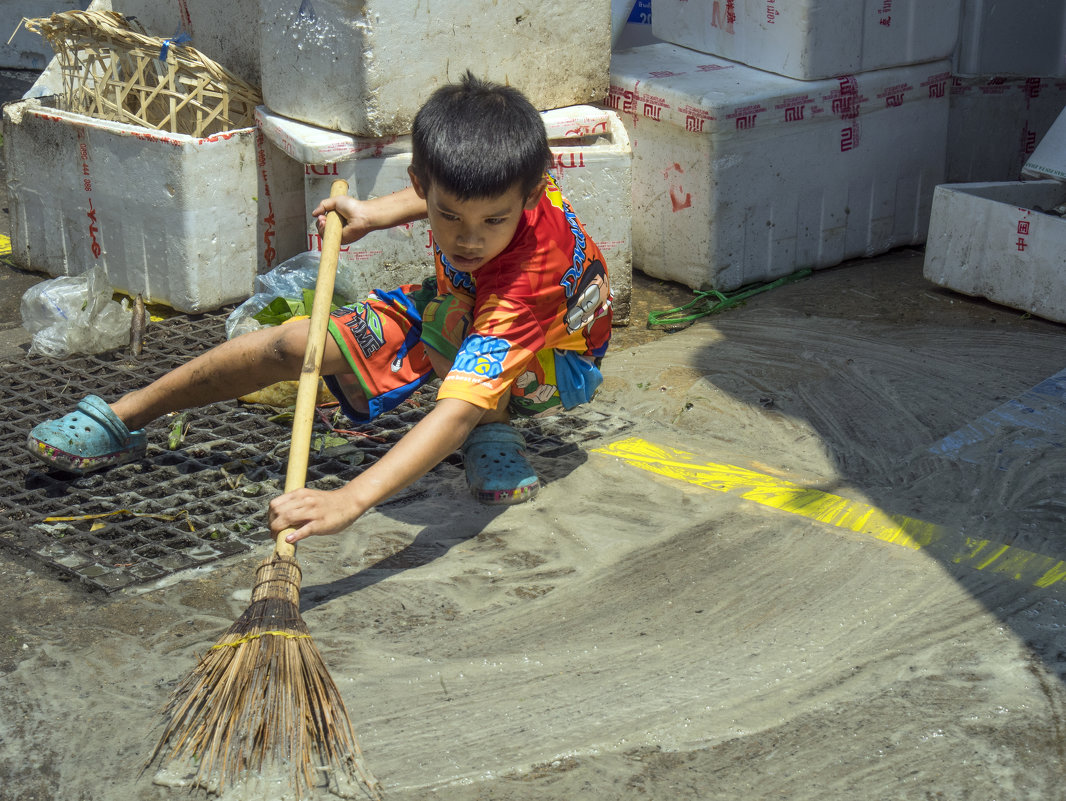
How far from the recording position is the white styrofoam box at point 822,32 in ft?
13.6

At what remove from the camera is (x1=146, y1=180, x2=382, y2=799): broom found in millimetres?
1882

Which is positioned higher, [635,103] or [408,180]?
[635,103]

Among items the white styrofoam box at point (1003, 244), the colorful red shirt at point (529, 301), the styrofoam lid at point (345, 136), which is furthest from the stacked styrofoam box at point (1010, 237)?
the colorful red shirt at point (529, 301)

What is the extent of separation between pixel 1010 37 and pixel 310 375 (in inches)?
130

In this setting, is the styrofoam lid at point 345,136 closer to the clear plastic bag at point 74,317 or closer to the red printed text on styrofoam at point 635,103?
the red printed text on styrofoam at point 635,103

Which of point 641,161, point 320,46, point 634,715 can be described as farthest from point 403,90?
point 634,715

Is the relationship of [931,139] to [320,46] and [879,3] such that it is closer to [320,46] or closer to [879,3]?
[879,3]

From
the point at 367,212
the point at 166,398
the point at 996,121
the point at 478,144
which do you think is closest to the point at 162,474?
the point at 166,398

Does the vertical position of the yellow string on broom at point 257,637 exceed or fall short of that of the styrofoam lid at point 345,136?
it falls short

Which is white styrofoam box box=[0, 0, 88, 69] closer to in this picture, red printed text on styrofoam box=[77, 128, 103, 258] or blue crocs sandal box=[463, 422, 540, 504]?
red printed text on styrofoam box=[77, 128, 103, 258]

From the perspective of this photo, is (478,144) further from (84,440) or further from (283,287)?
(283,287)

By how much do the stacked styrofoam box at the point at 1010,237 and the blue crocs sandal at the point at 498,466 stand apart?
1885 millimetres

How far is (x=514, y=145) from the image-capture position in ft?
7.86

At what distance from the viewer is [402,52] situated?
3627mm
